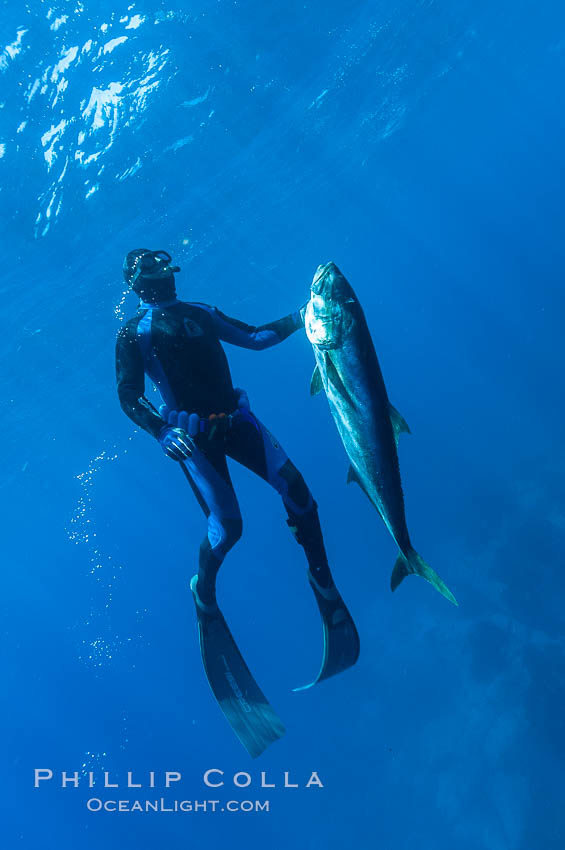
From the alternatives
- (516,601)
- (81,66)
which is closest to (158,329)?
(81,66)

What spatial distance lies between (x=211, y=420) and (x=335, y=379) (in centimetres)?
146

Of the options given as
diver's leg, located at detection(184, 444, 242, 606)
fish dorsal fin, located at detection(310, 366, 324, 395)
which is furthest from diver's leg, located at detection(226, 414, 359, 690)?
fish dorsal fin, located at detection(310, 366, 324, 395)

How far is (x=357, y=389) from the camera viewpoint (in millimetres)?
3150

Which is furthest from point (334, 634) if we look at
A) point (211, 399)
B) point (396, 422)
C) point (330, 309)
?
point (330, 309)

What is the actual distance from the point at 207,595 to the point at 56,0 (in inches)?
405

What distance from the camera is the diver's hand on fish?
3.13m

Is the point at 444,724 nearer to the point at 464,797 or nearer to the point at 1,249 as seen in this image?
the point at 464,797

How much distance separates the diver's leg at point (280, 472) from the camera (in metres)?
4.74

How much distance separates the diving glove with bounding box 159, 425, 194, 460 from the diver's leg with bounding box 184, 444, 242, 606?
2.53 ft

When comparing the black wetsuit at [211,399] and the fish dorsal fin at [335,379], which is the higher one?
the black wetsuit at [211,399]

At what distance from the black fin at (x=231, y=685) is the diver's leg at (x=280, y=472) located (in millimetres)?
1279

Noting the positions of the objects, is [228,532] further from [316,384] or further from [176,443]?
[316,384]

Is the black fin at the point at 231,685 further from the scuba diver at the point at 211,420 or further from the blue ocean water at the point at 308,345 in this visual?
the blue ocean water at the point at 308,345

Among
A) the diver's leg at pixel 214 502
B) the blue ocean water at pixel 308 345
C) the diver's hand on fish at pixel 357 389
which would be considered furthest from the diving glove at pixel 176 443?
the blue ocean water at pixel 308 345
